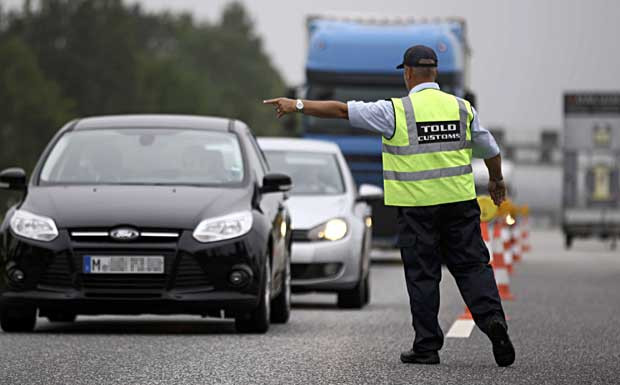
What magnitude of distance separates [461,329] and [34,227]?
326 centimetres

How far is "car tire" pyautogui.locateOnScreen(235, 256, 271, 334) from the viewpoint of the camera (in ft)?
41.2

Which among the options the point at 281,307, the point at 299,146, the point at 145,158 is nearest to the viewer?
the point at 145,158

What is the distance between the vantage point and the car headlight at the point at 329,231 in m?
16.8

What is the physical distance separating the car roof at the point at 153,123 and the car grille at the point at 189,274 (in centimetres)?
196

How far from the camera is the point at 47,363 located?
391 inches

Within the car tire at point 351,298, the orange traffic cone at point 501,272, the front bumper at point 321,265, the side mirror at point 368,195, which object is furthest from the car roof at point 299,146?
the car tire at point 351,298

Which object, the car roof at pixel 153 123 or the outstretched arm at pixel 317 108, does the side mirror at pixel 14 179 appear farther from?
the outstretched arm at pixel 317 108

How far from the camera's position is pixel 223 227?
12344 millimetres

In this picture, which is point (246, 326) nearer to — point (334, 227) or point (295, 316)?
point (295, 316)

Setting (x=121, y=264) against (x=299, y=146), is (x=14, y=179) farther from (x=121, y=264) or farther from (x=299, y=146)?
(x=299, y=146)

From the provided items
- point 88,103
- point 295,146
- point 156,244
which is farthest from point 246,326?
point 88,103

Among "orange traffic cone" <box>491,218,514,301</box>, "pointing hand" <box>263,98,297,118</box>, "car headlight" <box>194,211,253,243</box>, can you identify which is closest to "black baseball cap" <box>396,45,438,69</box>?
"pointing hand" <box>263,98,297,118</box>

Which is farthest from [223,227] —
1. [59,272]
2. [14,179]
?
[14,179]

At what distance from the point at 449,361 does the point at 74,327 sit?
3780 mm
